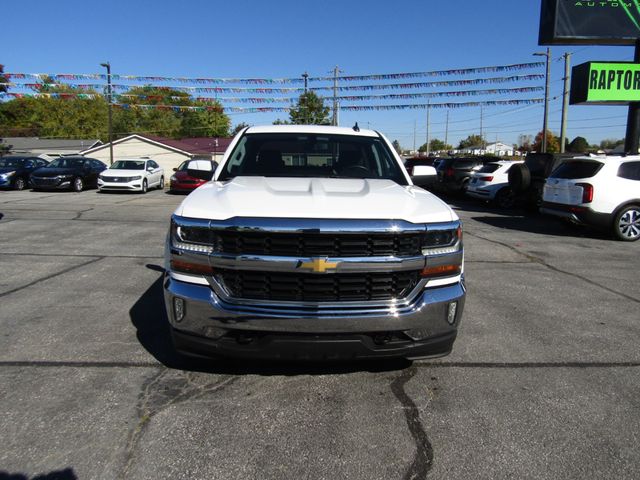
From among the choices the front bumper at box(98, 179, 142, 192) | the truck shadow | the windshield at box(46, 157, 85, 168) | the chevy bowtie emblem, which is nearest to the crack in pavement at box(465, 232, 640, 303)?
the truck shadow

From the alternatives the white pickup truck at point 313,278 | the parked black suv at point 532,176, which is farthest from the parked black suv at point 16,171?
the white pickup truck at point 313,278

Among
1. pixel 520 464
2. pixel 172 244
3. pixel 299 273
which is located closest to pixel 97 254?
pixel 172 244

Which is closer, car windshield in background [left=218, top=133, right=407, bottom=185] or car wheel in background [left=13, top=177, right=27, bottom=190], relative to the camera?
car windshield in background [left=218, top=133, right=407, bottom=185]

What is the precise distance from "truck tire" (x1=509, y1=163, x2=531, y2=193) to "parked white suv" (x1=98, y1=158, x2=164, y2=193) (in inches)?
602

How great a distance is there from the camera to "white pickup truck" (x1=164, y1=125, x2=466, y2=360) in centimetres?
281

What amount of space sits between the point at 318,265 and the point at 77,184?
21.7 meters

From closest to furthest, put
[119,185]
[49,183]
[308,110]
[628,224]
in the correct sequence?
[628,224] < [49,183] < [119,185] < [308,110]

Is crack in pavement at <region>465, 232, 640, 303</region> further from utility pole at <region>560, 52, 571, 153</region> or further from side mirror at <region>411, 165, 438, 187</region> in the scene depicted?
utility pole at <region>560, 52, 571, 153</region>

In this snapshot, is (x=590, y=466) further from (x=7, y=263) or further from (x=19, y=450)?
(x=7, y=263)

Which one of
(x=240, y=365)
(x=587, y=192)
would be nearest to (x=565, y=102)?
(x=587, y=192)

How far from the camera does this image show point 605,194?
965 centimetres

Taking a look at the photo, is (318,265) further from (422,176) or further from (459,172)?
(459,172)

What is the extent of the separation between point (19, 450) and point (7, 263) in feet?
17.4

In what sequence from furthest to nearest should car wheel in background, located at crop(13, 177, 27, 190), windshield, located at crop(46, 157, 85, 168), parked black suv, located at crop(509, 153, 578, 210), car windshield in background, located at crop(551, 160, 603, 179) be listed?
windshield, located at crop(46, 157, 85, 168), car wheel in background, located at crop(13, 177, 27, 190), parked black suv, located at crop(509, 153, 578, 210), car windshield in background, located at crop(551, 160, 603, 179)
